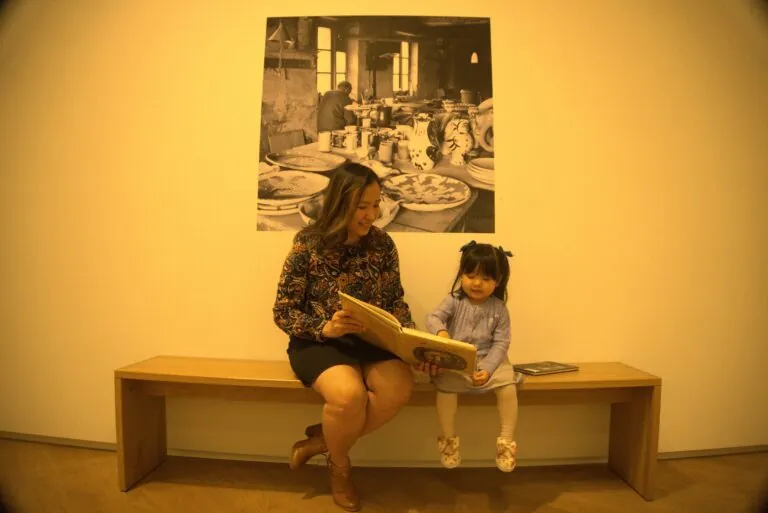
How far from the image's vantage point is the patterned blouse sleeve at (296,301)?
1656 millimetres

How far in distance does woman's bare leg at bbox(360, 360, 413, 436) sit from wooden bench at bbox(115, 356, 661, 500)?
0.39ft

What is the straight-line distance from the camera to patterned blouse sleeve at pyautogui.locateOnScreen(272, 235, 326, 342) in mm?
1656

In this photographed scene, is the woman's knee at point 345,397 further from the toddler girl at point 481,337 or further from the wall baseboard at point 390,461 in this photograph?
the wall baseboard at point 390,461

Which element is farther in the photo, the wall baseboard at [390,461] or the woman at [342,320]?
the wall baseboard at [390,461]

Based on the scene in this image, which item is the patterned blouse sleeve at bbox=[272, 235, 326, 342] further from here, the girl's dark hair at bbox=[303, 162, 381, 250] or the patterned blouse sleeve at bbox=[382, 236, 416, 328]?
the patterned blouse sleeve at bbox=[382, 236, 416, 328]

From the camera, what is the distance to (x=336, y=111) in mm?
2102

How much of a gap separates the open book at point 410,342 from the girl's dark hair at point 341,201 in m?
0.29

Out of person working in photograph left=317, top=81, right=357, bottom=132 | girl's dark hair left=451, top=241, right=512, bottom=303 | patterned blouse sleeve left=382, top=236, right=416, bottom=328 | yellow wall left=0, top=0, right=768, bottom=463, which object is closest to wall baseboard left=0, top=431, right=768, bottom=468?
yellow wall left=0, top=0, right=768, bottom=463

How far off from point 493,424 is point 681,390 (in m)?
0.95

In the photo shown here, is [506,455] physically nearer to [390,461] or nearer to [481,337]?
[481,337]

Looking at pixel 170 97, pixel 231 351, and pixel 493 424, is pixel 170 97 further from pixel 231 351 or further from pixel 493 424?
pixel 493 424

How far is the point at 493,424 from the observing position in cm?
208

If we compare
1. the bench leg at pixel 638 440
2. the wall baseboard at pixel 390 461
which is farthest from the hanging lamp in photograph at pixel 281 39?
the bench leg at pixel 638 440

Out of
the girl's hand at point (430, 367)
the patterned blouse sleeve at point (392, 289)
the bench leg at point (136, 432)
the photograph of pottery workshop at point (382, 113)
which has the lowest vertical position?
the bench leg at point (136, 432)
